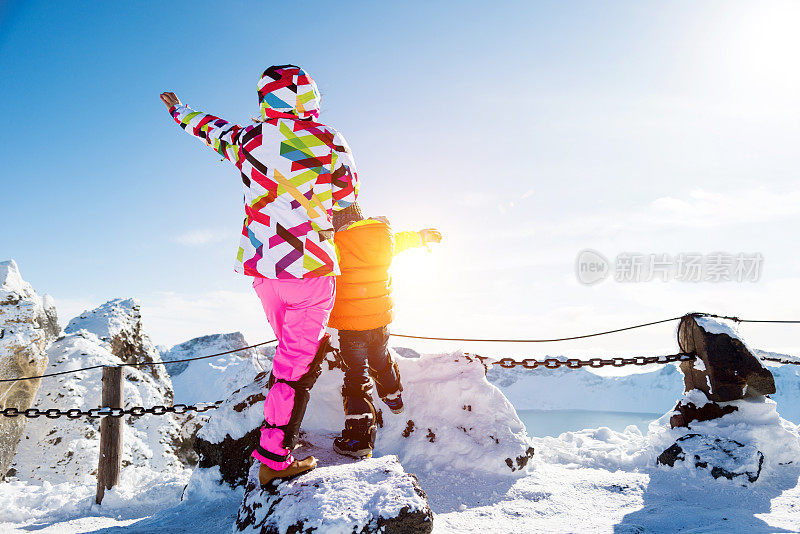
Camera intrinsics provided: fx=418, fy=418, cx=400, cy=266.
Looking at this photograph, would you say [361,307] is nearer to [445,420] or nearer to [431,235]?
[431,235]

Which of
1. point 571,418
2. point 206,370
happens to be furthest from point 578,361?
point 571,418

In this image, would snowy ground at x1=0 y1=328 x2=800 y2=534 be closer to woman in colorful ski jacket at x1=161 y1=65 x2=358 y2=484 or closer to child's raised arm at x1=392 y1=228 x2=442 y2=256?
woman in colorful ski jacket at x1=161 y1=65 x2=358 y2=484

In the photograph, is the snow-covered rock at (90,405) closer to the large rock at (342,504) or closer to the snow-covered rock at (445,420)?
the snow-covered rock at (445,420)

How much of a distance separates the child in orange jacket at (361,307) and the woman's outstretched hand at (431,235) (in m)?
0.14

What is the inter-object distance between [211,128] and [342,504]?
6.97ft

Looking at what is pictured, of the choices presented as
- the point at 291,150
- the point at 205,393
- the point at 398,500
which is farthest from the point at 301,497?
the point at 205,393

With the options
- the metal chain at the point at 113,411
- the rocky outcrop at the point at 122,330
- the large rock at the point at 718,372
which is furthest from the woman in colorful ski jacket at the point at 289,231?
the rocky outcrop at the point at 122,330

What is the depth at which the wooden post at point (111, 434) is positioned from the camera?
3.73m

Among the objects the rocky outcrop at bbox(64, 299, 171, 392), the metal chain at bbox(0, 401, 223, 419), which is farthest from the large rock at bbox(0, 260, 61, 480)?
the metal chain at bbox(0, 401, 223, 419)

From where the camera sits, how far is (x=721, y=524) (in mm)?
1974

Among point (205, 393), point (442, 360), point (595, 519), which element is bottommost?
point (205, 393)

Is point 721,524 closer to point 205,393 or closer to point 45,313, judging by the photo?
point 45,313

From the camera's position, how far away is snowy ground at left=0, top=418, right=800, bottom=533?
82.4 inches

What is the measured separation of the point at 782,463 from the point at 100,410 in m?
5.20
